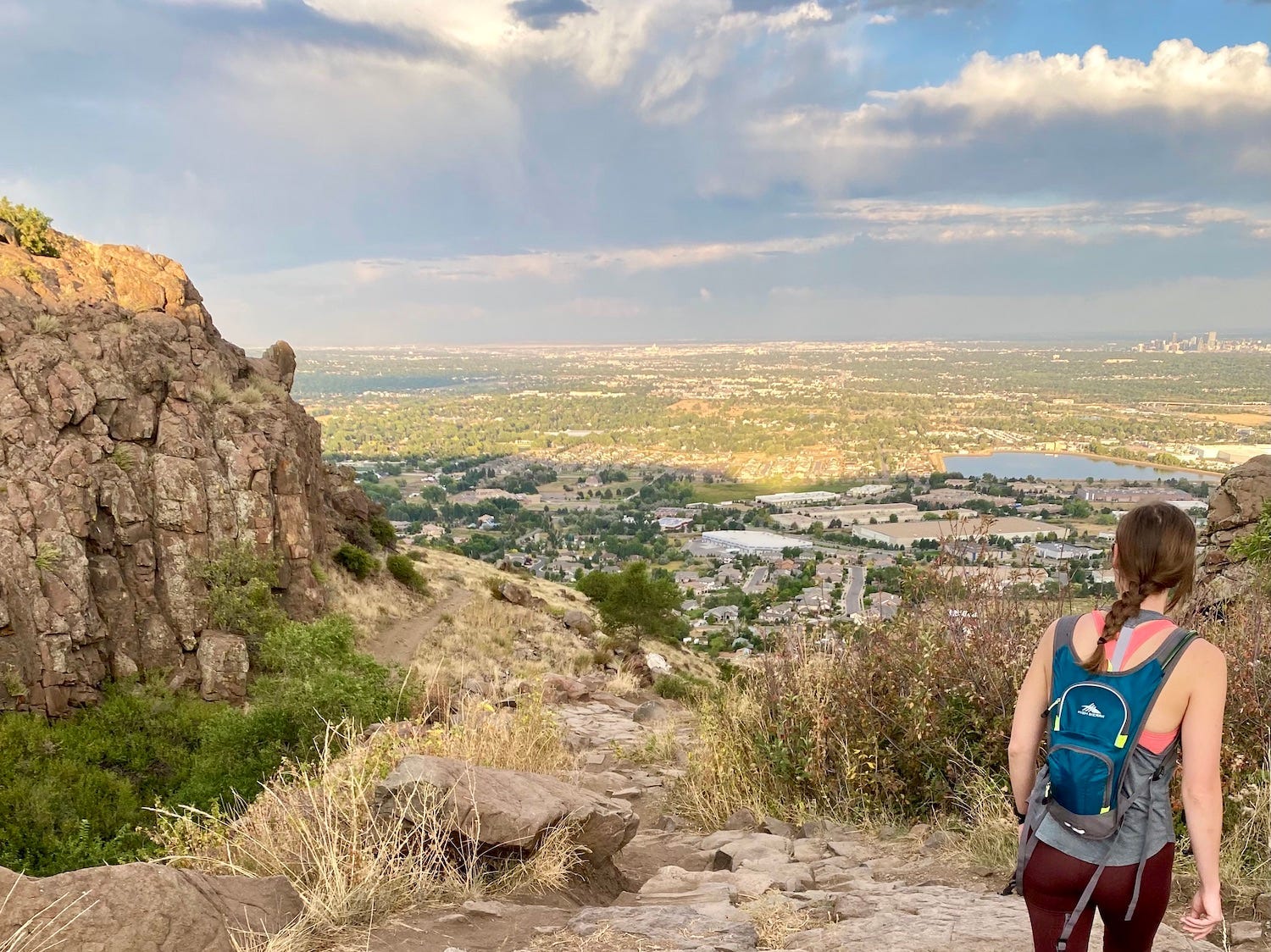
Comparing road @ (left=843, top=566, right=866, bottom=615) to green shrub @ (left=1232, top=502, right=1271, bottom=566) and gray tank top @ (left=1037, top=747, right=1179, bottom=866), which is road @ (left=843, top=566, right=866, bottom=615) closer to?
gray tank top @ (left=1037, top=747, right=1179, bottom=866)

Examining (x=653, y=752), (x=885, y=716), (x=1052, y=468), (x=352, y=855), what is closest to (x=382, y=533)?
(x=653, y=752)

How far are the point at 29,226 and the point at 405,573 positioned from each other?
1231 centimetres

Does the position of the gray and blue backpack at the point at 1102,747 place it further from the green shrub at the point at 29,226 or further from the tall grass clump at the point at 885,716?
the green shrub at the point at 29,226

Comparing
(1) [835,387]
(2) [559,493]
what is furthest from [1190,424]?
(1) [835,387]

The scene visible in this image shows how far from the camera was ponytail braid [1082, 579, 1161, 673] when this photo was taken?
94.9 inches

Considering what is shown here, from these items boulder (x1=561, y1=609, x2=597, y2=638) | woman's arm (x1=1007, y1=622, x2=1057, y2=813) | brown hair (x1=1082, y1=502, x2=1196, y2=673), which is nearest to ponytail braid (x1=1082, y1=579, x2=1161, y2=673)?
brown hair (x1=1082, y1=502, x2=1196, y2=673)

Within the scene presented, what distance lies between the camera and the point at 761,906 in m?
3.77

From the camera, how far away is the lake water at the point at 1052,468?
7319cm

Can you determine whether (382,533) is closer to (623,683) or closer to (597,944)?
(623,683)

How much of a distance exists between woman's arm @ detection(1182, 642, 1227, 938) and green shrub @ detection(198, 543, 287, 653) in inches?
642

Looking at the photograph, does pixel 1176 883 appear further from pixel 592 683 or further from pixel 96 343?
pixel 96 343

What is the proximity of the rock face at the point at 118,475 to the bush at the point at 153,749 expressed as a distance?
106cm

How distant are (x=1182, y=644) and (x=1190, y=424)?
10180cm

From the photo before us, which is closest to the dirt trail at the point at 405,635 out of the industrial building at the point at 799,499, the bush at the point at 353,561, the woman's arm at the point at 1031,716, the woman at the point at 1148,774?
the bush at the point at 353,561
